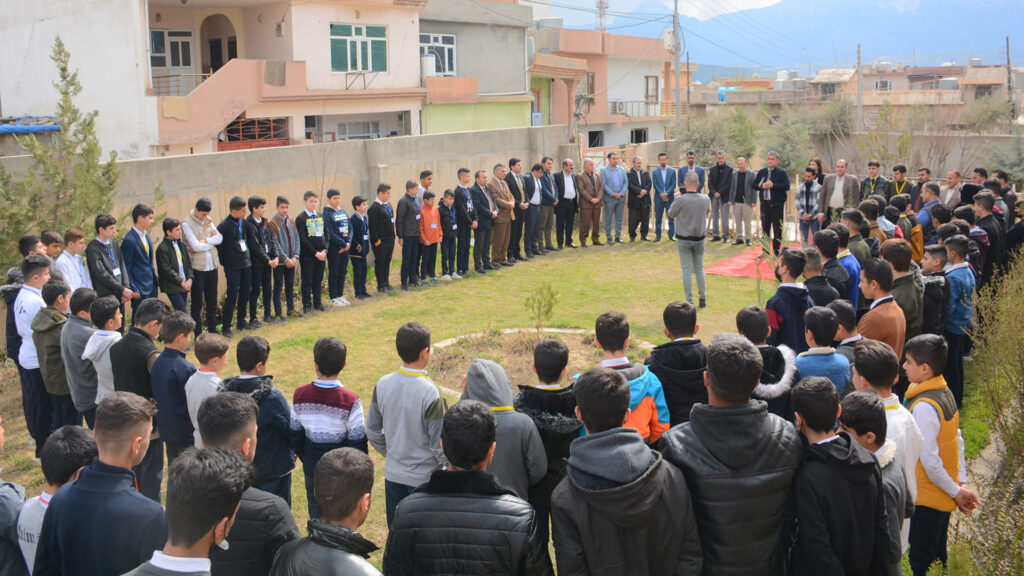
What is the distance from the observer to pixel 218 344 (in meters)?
5.52

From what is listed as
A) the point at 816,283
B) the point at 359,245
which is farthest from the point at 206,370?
the point at 359,245

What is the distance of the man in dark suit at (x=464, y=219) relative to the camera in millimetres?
14617

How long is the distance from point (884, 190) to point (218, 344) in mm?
12101

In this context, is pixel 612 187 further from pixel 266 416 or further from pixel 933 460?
pixel 266 416

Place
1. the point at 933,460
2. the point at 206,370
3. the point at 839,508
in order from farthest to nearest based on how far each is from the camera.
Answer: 1. the point at 206,370
2. the point at 933,460
3. the point at 839,508

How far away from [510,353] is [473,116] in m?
20.7

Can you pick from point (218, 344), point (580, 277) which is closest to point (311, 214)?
point (580, 277)

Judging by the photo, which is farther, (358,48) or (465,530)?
(358,48)

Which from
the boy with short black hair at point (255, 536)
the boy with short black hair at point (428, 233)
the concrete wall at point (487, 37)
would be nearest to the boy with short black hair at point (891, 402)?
the boy with short black hair at point (255, 536)

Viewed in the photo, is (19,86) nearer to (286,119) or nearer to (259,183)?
(286,119)

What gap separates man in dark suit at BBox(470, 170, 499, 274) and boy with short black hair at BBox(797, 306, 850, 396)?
9.84 m

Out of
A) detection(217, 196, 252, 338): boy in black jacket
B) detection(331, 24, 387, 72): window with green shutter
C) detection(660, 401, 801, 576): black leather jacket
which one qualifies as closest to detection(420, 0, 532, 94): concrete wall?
detection(331, 24, 387, 72): window with green shutter

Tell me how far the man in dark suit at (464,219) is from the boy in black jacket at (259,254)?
12.2ft

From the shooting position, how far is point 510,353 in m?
10.3
